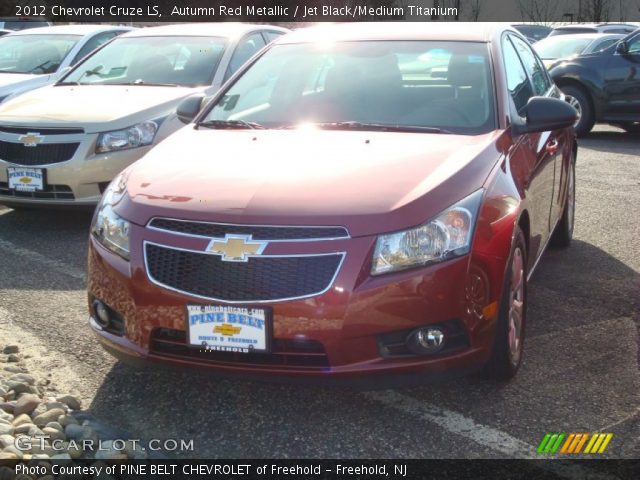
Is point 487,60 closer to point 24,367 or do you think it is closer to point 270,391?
point 270,391

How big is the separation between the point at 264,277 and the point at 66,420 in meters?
0.97

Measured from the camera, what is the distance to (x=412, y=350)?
123 inches

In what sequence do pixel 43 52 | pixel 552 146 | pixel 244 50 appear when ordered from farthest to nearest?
1. pixel 43 52
2. pixel 244 50
3. pixel 552 146

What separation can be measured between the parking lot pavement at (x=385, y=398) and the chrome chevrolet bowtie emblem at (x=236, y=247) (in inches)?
27.9

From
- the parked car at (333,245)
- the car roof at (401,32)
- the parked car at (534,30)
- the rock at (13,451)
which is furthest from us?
the parked car at (534,30)

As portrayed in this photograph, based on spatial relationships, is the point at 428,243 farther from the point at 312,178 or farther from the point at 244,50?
the point at 244,50

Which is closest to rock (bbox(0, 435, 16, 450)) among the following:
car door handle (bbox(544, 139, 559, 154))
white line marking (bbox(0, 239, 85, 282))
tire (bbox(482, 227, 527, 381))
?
tire (bbox(482, 227, 527, 381))

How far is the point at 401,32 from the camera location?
15.7 feet

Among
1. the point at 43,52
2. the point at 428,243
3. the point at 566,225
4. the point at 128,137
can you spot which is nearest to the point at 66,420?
the point at 428,243

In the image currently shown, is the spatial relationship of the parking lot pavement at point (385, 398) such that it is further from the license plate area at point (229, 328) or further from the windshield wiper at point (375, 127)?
the windshield wiper at point (375, 127)

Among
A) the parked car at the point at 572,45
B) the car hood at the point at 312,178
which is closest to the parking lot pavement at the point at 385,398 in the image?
the car hood at the point at 312,178

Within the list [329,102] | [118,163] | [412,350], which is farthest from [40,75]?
[412,350]

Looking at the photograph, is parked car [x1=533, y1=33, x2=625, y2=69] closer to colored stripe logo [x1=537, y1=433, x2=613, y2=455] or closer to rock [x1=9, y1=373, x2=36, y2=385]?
colored stripe logo [x1=537, y1=433, x2=613, y2=455]

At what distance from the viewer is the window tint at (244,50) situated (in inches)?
301
